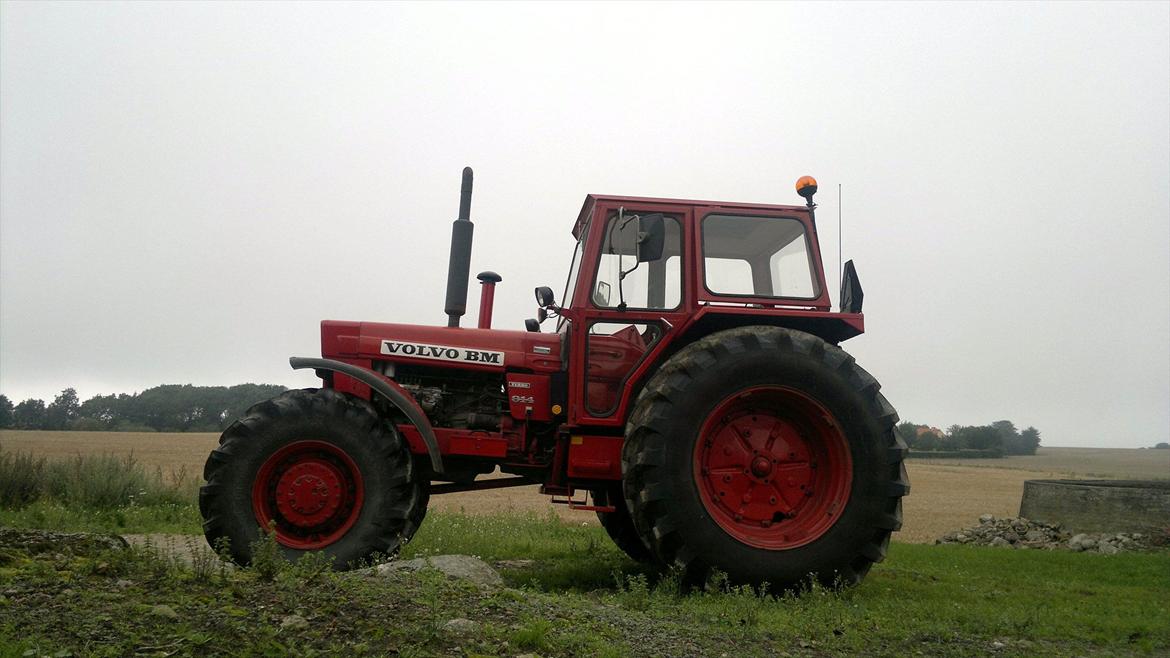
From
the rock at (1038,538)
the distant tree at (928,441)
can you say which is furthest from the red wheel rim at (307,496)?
the distant tree at (928,441)

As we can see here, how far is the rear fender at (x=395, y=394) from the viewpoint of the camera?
17.1 feet

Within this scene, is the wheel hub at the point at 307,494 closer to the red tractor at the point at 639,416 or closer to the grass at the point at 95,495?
the red tractor at the point at 639,416

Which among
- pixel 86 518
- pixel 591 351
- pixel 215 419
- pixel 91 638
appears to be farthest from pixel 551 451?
pixel 215 419

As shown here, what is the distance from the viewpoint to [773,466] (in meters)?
4.95

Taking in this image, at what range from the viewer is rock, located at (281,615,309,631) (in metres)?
2.85

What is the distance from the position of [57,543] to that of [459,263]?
119 inches

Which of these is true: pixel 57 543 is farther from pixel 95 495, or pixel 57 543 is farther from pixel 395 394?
pixel 95 495

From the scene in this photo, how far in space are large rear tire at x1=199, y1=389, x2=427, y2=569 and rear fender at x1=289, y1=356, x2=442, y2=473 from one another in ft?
0.59

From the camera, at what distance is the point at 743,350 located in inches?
190

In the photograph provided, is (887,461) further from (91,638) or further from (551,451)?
(91,638)

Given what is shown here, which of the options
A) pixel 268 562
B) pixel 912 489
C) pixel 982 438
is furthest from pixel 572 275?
pixel 982 438

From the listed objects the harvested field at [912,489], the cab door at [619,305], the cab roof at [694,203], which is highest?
the cab roof at [694,203]

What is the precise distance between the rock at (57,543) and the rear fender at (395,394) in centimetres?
158

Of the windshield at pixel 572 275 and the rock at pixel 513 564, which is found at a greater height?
the windshield at pixel 572 275
